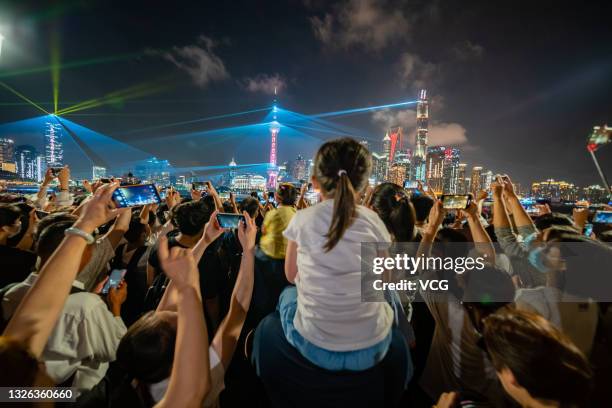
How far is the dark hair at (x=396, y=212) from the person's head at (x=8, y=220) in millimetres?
4531

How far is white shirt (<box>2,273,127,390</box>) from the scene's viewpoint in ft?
4.82

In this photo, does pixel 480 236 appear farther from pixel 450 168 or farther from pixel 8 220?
pixel 450 168

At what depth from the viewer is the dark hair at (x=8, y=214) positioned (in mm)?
2885

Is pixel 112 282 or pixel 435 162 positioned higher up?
pixel 435 162

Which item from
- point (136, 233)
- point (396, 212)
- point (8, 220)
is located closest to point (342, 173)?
point (396, 212)

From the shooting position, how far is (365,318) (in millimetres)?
1439

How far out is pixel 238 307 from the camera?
71.8 inches

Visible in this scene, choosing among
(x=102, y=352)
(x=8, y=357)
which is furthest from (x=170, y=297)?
(x=8, y=357)

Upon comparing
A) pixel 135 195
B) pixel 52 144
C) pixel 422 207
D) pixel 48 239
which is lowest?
pixel 48 239

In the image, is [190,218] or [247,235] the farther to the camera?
[190,218]

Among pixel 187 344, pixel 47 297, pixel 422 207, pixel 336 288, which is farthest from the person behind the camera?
pixel 422 207

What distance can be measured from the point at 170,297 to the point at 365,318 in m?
1.36

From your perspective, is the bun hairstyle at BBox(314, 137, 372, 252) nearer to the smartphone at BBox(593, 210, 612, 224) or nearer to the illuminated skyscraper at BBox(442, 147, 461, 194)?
the smartphone at BBox(593, 210, 612, 224)

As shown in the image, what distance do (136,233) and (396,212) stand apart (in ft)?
13.0
